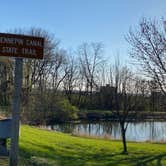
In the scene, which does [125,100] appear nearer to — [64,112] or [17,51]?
[17,51]

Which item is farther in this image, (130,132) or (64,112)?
(64,112)

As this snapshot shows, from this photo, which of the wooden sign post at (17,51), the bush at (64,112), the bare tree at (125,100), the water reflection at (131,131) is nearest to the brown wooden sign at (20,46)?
the wooden sign post at (17,51)

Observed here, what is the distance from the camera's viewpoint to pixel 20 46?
6.75 metres

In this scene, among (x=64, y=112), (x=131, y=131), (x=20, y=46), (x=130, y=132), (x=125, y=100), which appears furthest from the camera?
(x=64, y=112)

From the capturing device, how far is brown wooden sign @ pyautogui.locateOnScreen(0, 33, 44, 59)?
6695 mm

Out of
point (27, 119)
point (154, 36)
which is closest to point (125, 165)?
point (154, 36)

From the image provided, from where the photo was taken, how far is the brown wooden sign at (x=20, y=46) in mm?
6695

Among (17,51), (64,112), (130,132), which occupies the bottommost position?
(130,132)

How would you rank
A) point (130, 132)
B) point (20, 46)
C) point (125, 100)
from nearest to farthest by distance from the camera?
point (20, 46) < point (125, 100) < point (130, 132)

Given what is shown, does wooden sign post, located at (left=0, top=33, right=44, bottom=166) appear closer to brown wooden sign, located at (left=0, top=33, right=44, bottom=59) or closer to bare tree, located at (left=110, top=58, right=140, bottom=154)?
brown wooden sign, located at (left=0, top=33, right=44, bottom=59)

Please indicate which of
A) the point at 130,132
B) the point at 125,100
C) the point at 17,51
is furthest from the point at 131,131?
the point at 17,51

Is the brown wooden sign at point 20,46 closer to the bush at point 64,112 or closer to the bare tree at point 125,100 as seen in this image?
the bare tree at point 125,100

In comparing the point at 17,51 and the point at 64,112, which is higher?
the point at 17,51

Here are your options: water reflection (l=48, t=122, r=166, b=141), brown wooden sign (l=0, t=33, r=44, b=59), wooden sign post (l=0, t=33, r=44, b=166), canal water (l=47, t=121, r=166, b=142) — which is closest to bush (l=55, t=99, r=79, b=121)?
water reflection (l=48, t=122, r=166, b=141)
